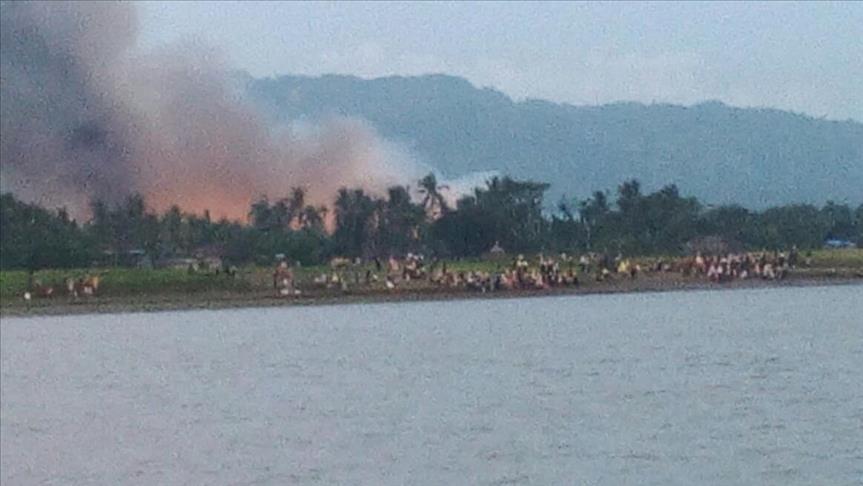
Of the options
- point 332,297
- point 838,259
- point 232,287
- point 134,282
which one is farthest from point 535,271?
point 134,282

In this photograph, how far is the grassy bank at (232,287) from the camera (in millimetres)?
91688

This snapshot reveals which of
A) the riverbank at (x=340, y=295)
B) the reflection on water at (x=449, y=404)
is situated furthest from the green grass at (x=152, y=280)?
the reflection on water at (x=449, y=404)

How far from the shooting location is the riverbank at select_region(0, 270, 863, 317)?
298 ft

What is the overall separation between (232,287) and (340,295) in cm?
701

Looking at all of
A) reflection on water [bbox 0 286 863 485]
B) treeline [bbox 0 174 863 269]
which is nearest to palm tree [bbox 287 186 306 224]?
treeline [bbox 0 174 863 269]

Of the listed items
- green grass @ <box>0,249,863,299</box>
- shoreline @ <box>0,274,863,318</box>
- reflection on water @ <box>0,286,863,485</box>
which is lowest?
reflection on water @ <box>0,286,863,485</box>

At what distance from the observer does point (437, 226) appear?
420 feet

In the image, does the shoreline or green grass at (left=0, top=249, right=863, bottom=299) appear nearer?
the shoreline

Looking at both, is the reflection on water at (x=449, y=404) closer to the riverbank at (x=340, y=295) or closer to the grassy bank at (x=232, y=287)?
the riverbank at (x=340, y=295)

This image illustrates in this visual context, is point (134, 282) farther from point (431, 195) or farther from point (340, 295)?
point (431, 195)

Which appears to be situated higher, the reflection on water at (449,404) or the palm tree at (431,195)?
the palm tree at (431,195)

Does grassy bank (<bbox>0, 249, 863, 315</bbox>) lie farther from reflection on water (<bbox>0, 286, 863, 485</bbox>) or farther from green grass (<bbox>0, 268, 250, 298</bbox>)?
reflection on water (<bbox>0, 286, 863, 485</bbox>)

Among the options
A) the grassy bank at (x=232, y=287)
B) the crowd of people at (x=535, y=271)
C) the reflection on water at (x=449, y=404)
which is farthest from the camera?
the crowd of people at (x=535, y=271)

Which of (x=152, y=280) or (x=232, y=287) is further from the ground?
(x=152, y=280)
